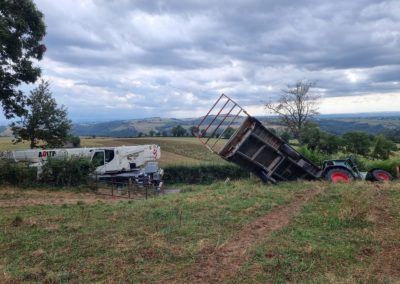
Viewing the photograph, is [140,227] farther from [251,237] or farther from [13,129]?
[13,129]

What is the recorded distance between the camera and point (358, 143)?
42.9m

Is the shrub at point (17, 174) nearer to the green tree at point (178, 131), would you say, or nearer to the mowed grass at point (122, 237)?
the mowed grass at point (122, 237)

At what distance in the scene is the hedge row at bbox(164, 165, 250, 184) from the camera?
2927 centimetres

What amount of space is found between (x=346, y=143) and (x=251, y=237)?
127ft

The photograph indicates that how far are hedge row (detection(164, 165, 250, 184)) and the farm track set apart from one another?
62.7 feet

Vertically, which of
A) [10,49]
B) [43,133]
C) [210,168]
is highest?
[10,49]

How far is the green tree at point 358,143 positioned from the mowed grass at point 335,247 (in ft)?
111

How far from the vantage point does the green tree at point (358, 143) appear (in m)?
41.8

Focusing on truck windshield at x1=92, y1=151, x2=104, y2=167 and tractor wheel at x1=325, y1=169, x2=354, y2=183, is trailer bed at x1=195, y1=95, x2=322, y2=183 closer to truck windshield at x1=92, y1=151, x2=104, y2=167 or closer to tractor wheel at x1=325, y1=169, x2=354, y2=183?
tractor wheel at x1=325, y1=169, x2=354, y2=183

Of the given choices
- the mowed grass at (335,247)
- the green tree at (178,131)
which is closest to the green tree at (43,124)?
the mowed grass at (335,247)

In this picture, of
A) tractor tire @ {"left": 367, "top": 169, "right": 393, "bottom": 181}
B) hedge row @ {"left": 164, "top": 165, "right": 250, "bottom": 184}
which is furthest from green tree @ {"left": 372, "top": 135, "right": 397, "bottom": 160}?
tractor tire @ {"left": 367, "top": 169, "right": 393, "bottom": 181}

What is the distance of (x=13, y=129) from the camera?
29.8m

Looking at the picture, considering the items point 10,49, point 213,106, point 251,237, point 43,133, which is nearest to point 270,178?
point 213,106

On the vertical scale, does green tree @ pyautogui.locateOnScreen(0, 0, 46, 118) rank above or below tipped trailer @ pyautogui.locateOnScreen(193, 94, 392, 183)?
above
